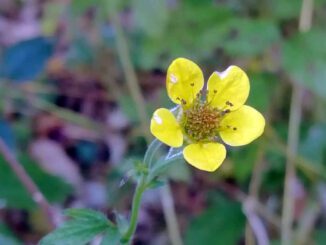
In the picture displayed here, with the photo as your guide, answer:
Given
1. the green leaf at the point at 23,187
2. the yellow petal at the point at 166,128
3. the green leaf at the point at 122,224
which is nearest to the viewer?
the yellow petal at the point at 166,128

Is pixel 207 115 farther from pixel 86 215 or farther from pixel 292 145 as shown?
pixel 292 145

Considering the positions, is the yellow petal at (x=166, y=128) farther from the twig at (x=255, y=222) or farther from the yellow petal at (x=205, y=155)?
the twig at (x=255, y=222)

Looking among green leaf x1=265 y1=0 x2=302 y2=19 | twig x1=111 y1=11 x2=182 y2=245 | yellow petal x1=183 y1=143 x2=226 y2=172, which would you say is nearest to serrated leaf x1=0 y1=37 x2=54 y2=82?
twig x1=111 y1=11 x2=182 y2=245

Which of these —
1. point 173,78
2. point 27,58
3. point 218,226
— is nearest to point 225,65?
point 218,226

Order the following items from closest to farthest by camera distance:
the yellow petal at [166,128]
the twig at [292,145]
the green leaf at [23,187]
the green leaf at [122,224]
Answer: the yellow petal at [166,128], the green leaf at [122,224], the green leaf at [23,187], the twig at [292,145]

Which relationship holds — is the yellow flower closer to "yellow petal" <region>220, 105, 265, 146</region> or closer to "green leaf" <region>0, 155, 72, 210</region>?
"yellow petal" <region>220, 105, 265, 146</region>

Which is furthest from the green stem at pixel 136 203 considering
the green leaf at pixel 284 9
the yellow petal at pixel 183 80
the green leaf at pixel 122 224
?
the green leaf at pixel 284 9
